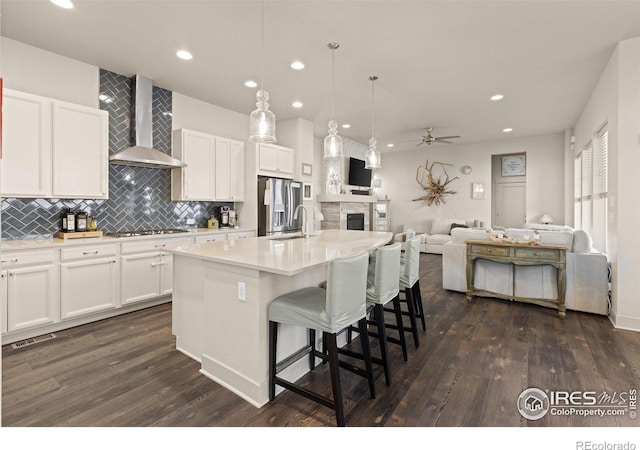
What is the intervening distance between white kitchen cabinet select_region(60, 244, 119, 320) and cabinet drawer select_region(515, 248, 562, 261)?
462 centimetres

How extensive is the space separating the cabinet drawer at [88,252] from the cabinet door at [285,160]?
2793mm

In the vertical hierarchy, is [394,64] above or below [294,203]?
above

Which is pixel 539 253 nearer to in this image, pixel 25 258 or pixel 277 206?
pixel 277 206

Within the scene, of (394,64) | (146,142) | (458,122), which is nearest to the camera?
(394,64)

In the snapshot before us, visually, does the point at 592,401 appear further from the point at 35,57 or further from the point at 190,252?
the point at 35,57

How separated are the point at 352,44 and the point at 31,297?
3880 mm

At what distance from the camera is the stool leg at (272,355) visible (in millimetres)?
2064

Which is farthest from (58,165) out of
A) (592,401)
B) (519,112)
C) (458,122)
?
(519,112)

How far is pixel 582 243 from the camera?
375 centimetres

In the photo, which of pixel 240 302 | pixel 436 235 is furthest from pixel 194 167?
pixel 436 235

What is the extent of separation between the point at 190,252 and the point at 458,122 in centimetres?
565

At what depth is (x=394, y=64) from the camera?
3723mm

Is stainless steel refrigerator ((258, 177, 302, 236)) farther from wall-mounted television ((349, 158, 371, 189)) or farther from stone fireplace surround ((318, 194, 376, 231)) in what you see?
wall-mounted television ((349, 158, 371, 189))

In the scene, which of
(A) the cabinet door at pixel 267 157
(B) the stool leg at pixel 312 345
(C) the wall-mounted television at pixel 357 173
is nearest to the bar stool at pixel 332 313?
(B) the stool leg at pixel 312 345
